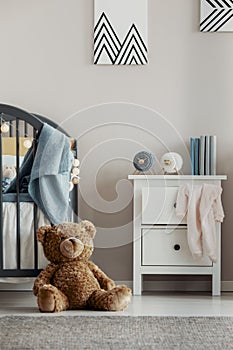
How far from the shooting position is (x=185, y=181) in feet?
12.1

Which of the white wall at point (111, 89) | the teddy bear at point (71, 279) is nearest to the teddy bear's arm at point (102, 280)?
the teddy bear at point (71, 279)

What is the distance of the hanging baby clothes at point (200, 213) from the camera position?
362 cm

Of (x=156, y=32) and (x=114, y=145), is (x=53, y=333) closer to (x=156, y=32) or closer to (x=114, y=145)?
(x=114, y=145)

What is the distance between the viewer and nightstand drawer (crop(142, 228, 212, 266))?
12.0 ft

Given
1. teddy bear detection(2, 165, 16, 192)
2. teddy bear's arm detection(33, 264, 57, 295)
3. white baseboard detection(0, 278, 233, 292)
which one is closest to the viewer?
teddy bear's arm detection(33, 264, 57, 295)

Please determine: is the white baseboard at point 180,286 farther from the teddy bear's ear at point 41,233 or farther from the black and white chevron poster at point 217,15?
the black and white chevron poster at point 217,15

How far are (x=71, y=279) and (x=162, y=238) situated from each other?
61 centimetres

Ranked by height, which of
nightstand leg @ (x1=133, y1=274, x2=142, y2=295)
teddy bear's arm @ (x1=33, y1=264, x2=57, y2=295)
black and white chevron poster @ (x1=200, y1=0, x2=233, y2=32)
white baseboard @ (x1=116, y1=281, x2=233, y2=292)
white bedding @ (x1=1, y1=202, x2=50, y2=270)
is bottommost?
white baseboard @ (x1=116, y1=281, x2=233, y2=292)

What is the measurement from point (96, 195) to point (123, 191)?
0.14 meters

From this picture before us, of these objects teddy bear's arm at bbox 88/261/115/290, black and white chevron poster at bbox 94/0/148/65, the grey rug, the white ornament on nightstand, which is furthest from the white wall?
the grey rug

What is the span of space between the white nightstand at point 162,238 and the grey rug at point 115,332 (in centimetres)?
74

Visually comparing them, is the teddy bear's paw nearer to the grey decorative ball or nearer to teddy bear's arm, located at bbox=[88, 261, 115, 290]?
teddy bear's arm, located at bbox=[88, 261, 115, 290]

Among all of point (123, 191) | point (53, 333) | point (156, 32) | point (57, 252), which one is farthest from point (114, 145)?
point (53, 333)

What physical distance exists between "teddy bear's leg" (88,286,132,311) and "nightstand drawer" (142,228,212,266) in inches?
20.3
